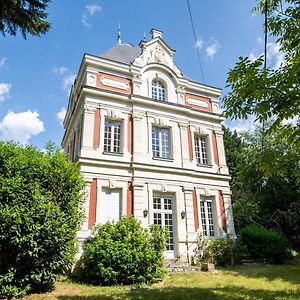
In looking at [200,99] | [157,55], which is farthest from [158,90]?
[200,99]

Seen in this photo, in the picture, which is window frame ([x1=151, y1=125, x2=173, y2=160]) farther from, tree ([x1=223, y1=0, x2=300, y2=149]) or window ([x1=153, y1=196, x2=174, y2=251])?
tree ([x1=223, y1=0, x2=300, y2=149])

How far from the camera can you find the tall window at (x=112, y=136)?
1345 cm

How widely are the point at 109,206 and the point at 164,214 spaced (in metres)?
2.77

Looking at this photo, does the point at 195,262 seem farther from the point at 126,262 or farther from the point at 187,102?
the point at 187,102

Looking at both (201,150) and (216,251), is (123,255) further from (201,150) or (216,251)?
(201,150)

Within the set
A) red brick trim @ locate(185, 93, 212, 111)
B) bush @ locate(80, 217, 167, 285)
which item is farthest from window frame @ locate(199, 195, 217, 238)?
red brick trim @ locate(185, 93, 212, 111)

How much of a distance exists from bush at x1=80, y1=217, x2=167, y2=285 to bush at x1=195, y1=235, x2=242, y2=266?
3231 millimetres

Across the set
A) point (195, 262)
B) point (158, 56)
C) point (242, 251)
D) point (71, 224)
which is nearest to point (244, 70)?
point (71, 224)

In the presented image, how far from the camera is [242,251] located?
1362 cm

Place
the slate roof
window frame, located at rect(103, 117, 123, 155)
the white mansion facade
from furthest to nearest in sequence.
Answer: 1. the slate roof
2. window frame, located at rect(103, 117, 123, 155)
3. the white mansion facade

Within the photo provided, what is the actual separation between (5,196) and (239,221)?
1872 cm

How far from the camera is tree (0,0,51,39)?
251 inches

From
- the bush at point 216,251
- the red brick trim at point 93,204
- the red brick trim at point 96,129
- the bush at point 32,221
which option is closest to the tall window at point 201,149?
the bush at point 216,251

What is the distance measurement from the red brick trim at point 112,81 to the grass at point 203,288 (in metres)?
8.89
